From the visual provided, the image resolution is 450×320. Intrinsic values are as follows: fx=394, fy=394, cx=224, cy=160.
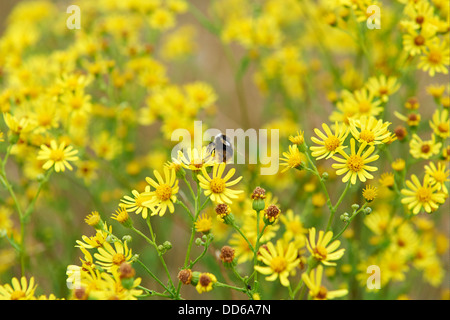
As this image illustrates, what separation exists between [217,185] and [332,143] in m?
0.60

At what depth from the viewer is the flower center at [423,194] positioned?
80.7 inches

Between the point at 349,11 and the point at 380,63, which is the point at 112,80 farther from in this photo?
the point at 380,63

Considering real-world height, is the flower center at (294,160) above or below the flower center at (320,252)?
above

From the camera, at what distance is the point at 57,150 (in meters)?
2.33

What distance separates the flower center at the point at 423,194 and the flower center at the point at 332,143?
55 centimetres

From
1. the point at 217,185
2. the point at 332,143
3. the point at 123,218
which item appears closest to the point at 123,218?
the point at 123,218

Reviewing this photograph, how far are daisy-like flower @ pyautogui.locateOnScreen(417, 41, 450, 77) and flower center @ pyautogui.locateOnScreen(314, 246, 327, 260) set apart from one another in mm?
1489

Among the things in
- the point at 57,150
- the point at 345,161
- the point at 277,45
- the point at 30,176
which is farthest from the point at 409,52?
the point at 30,176

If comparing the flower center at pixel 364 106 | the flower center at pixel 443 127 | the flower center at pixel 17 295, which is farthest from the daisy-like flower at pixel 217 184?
the flower center at pixel 443 127

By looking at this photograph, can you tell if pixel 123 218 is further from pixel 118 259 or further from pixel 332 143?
pixel 332 143

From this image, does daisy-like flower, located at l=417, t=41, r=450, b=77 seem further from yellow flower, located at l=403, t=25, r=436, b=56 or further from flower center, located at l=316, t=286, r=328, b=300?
flower center, located at l=316, t=286, r=328, b=300

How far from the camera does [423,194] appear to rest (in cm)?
207

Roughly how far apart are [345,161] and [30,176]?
2568mm

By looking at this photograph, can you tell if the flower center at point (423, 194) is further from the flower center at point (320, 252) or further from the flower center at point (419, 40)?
the flower center at point (419, 40)
